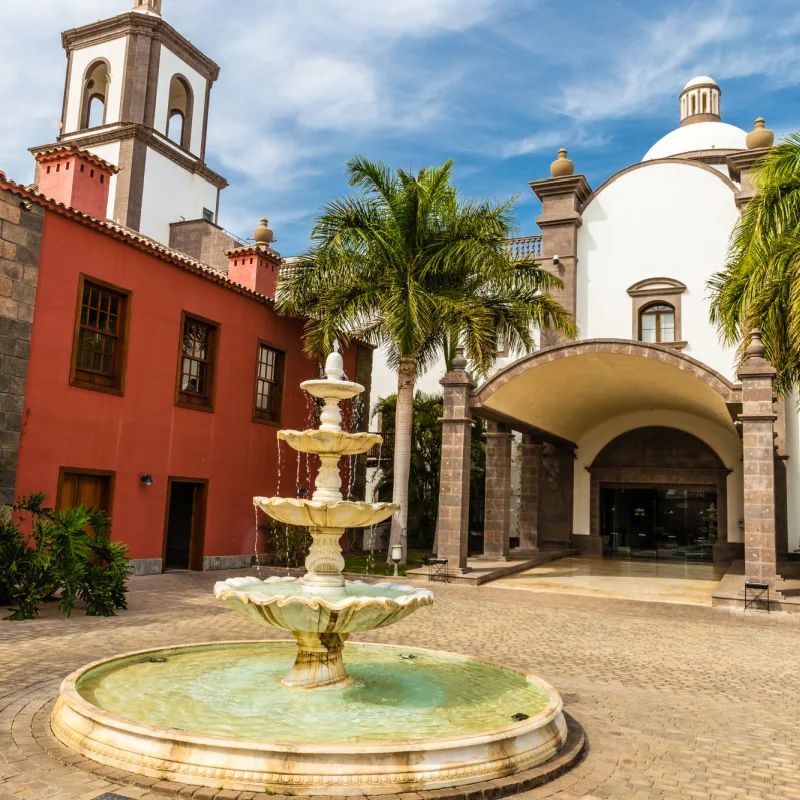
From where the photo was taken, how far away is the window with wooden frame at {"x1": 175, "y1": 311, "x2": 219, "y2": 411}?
16.3m

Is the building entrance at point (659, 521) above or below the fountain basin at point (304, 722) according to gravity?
above

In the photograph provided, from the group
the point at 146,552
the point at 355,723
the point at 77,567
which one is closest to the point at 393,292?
the point at 146,552

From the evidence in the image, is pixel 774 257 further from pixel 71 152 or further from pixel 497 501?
pixel 71 152

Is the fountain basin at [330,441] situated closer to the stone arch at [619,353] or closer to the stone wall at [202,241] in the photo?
the stone arch at [619,353]

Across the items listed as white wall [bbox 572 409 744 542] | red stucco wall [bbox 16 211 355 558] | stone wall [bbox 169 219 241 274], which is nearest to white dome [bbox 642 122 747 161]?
white wall [bbox 572 409 744 542]

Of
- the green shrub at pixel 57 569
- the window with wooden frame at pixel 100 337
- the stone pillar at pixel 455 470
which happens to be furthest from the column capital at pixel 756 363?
A: the window with wooden frame at pixel 100 337

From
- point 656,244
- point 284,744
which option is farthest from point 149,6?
point 284,744

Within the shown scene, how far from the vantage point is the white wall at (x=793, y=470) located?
70.8ft

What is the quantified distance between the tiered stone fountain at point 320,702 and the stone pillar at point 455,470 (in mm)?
8589

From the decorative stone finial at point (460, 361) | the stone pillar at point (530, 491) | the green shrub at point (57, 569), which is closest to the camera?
the green shrub at point (57, 569)

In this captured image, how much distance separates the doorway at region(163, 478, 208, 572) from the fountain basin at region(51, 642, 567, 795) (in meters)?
9.27

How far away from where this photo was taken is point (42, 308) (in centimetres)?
1293

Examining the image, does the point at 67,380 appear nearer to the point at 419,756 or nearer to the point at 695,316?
the point at 419,756

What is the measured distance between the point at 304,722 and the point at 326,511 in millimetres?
1666
